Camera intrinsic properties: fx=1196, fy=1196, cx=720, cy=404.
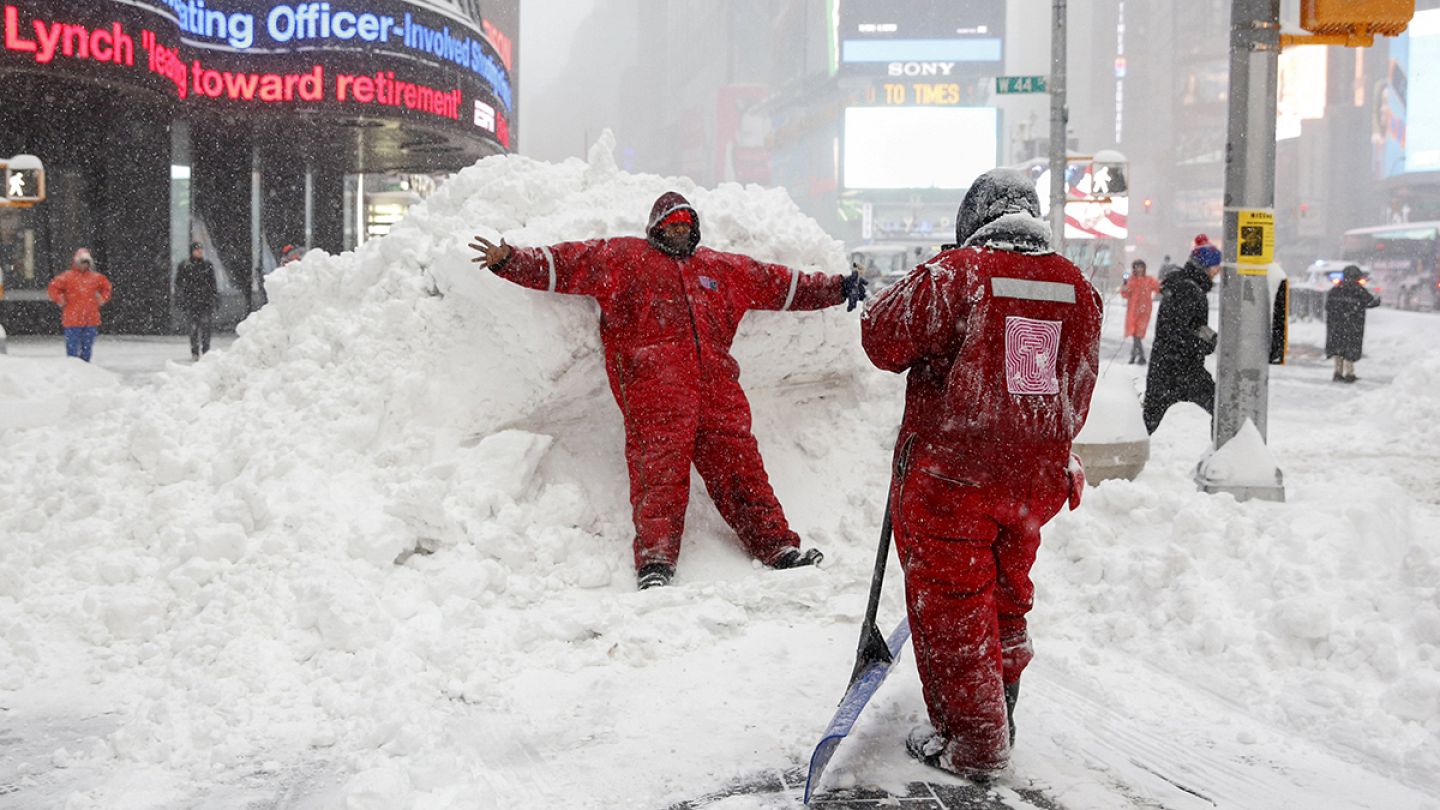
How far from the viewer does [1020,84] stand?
566 inches

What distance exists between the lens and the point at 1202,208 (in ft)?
301

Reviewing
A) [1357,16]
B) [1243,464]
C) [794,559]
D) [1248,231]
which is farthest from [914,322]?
[1357,16]

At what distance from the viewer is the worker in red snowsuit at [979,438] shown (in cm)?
349

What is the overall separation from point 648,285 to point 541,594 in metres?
1.61

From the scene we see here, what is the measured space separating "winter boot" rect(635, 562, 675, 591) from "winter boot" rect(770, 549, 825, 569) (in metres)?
0.55

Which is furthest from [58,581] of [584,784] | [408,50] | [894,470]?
[408,50]

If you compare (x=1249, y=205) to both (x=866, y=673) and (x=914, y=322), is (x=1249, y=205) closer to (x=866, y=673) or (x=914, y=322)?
(x=914, y=322)

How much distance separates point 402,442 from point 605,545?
1115 mm

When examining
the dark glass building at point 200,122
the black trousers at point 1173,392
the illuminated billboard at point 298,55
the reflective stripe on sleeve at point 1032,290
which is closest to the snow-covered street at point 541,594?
the reflective stripe on sleeve at point 1032,290

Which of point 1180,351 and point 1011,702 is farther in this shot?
point 1180,351

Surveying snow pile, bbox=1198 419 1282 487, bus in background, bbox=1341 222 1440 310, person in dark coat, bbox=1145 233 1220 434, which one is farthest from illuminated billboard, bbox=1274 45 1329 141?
snow pile, bbox=1198 419 1282 487

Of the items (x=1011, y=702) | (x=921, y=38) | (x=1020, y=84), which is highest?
(x=921, y=38)

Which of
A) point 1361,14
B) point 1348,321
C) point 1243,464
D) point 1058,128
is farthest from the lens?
point 1348,321

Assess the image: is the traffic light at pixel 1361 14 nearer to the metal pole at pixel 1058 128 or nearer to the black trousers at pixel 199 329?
the metal pole at pixel 1058 128
